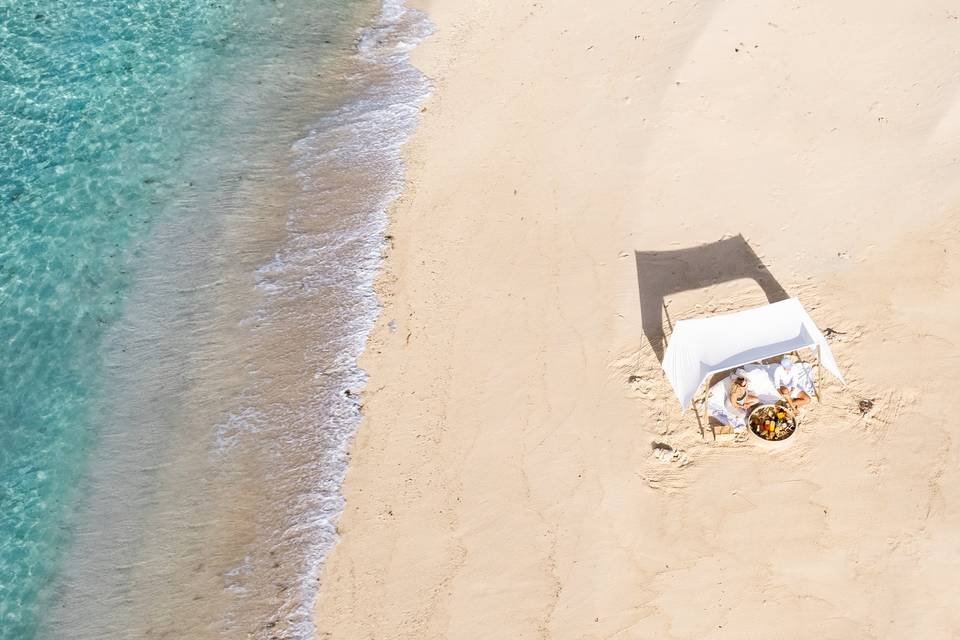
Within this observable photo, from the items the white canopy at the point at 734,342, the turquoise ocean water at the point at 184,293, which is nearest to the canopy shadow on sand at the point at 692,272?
the white canopy at the point at 734,342

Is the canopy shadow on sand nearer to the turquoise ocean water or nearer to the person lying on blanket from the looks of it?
the person lying on blanket

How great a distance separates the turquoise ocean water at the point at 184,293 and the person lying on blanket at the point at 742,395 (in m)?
5.92

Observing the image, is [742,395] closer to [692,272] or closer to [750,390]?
[750,390]

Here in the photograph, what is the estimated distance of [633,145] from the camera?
43.2 feet

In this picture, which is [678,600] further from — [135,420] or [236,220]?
[236,220]

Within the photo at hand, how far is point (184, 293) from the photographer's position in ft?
40.6

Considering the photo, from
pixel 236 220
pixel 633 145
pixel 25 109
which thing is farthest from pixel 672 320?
pixel 25 109

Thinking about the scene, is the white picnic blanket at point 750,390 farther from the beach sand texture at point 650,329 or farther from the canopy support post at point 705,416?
the beach sand texture at point 650,329

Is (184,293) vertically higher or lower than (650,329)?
higher

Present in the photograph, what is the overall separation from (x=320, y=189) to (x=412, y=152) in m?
2.02

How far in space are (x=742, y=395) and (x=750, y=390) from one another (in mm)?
177

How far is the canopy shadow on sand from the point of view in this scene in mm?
11320

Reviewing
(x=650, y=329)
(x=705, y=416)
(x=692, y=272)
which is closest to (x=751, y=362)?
(x=705, y=416)

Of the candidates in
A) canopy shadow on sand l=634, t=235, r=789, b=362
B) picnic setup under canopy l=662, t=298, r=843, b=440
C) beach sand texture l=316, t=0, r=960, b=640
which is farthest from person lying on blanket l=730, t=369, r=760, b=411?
canopy shadow on sand l=634, t=235, r=789, b=362
